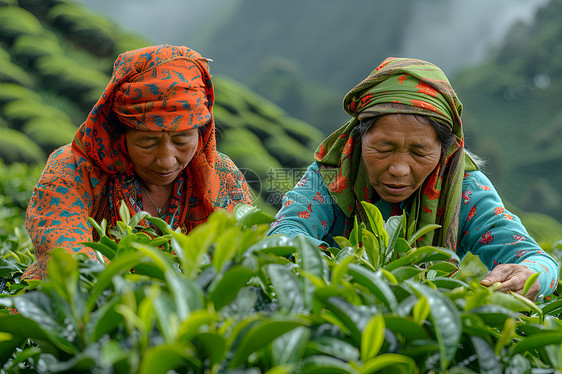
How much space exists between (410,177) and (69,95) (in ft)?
23.3

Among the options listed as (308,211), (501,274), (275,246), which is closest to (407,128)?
(308,211)

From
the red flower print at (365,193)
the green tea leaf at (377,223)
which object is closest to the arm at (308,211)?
the red flower print at (365,193)

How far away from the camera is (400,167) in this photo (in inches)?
63.8

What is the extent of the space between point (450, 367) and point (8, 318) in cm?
64

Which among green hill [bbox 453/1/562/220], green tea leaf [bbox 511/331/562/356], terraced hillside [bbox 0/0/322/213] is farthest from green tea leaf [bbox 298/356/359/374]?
green hill [bbox 453/1/562/220]

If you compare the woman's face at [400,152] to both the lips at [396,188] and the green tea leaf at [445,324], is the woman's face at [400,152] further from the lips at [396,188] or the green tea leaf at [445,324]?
the green tea leaf at [445,324]

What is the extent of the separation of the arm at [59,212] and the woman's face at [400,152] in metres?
0.91

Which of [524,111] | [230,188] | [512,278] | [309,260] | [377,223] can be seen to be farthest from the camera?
[524,111]

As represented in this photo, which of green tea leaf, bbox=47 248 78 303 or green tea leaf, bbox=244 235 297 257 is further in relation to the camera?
green tea leaf, bbox=244 235 297 257

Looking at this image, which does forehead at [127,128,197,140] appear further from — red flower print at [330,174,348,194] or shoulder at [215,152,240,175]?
red flower print at [330,174,348,194]

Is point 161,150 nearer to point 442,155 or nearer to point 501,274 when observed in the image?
point 442,155

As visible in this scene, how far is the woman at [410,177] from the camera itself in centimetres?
162

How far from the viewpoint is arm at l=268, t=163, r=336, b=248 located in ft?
5.50

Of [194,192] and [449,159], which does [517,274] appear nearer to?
[449,159]
